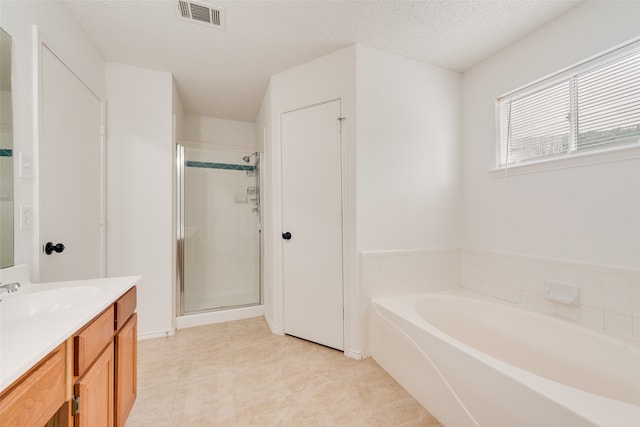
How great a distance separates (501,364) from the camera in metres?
1.13

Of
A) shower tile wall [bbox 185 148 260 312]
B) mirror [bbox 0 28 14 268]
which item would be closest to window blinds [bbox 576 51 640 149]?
shower tile wall [bbox 185 148 260 312]

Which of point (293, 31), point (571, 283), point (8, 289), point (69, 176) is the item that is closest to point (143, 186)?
point (69, 176)

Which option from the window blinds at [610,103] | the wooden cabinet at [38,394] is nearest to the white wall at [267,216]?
the wooden cabinet at [38,394]

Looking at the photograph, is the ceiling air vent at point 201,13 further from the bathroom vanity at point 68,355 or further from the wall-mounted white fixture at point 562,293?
the wall-mounted white fixture at point 562,293

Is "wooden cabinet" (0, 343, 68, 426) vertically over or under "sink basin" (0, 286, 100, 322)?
under

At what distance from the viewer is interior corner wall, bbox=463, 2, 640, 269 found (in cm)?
149

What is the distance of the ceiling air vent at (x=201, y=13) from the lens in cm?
169

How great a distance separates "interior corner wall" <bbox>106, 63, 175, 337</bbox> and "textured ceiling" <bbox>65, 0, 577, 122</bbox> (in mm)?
226

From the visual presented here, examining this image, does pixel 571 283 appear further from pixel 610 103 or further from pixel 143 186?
pixel 143 186

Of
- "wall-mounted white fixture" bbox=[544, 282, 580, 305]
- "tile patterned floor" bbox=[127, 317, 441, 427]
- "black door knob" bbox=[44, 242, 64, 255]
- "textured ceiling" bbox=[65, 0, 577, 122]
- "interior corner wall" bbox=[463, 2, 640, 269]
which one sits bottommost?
"tile patterned floor" bbox=[127, 317, 441, 427]

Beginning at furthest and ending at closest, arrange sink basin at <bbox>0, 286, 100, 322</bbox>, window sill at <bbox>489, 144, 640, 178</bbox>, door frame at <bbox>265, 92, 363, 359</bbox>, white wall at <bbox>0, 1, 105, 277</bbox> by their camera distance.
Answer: door frame at <bbox>265, 92, 363, 359</bbox> → window sill at <bbox>489, 144, 640, 178</bbox> → white wall at <bbox>0, 1, 105, 277</bbox> → sink basin at <bbox>0, 286, 100, 322</bbox>

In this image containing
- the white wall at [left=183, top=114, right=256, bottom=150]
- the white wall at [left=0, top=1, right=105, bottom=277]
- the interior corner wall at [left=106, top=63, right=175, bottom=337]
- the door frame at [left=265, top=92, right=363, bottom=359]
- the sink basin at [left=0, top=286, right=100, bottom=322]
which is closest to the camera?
the sink basin at [left=0, top=286, right=100, bottom=322]

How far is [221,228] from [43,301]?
210 centimetres

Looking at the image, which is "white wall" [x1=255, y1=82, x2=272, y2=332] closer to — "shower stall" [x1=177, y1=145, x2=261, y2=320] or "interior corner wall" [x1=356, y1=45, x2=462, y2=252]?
"shower stall" [x1=177, y1=145, x2=261, y2=320]
